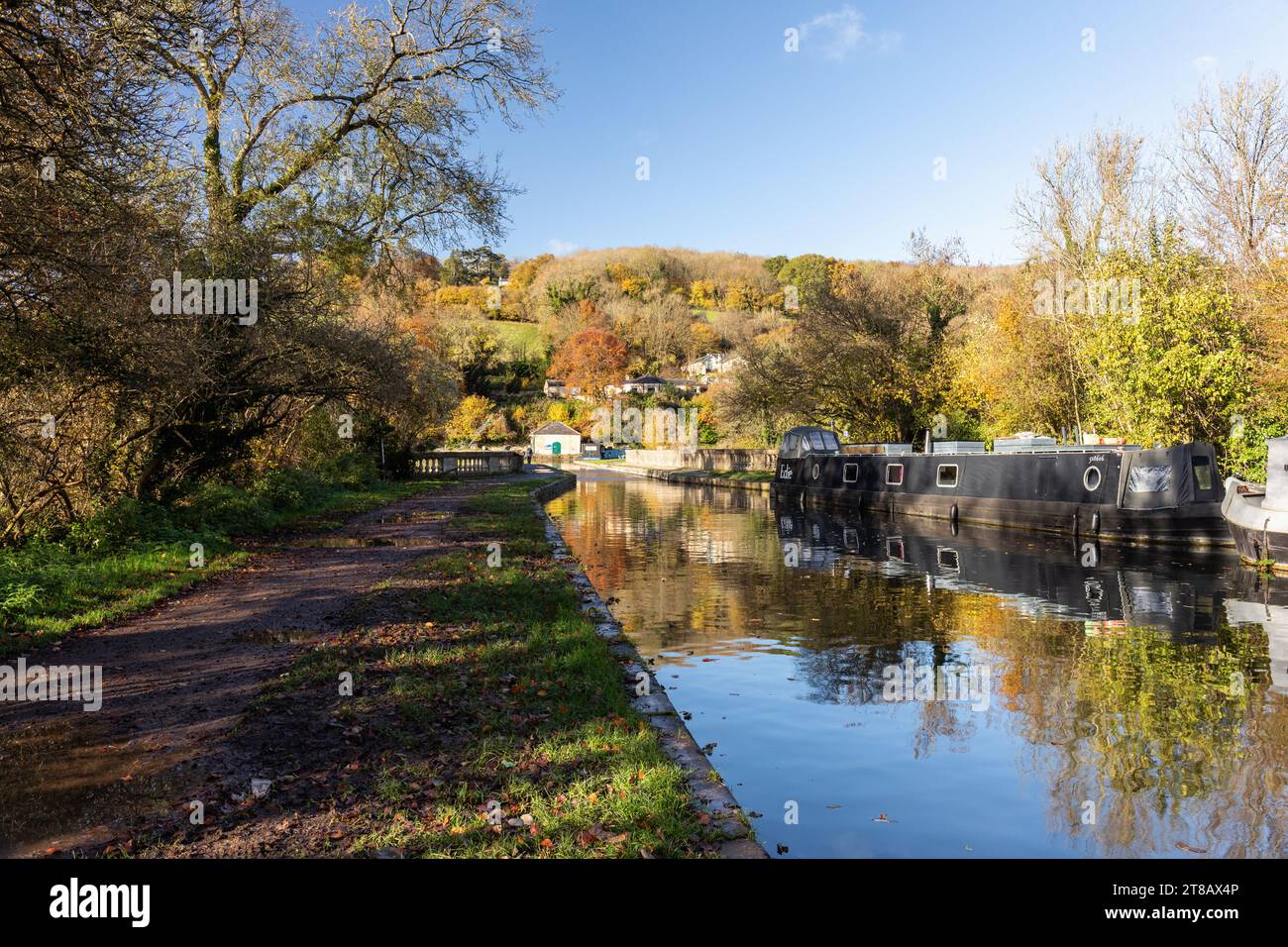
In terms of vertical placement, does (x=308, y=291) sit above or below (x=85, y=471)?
above

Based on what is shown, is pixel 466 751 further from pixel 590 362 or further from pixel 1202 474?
pixel 590 362

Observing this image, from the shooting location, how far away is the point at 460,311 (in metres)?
93.1

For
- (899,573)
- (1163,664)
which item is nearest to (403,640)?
(1163,664)

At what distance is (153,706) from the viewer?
229 inches

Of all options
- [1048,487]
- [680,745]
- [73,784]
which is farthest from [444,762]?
[1048,487]

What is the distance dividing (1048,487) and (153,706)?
19.3m

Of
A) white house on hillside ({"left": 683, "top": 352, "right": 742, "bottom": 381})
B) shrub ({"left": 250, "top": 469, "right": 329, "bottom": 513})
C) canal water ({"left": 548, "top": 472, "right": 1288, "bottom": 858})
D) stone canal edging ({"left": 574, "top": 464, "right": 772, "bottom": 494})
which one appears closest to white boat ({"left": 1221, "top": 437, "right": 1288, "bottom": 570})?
canal water ({"left": 548, "top": 472, "right": 1288, "bottom": 858})

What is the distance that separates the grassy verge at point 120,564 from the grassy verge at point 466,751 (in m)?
2.62

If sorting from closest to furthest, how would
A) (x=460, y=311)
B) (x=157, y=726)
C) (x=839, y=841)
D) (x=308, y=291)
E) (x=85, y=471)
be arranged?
1. (x=839, y=841)
2. (x=157, y=726)
3. (x=85, y=471)
4. (x=308, y=291)
5. (x=460, y=311)

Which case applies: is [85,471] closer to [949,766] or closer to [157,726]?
[157,726]

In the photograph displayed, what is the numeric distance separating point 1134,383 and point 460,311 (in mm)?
80458

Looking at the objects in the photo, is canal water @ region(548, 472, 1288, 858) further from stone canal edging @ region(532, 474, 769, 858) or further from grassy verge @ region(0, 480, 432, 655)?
grassy verge @ region(0, 480, 432, 655)

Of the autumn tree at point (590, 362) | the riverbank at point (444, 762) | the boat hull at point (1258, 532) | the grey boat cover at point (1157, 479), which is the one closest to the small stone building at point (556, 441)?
the autumn tree at point (590, 362)

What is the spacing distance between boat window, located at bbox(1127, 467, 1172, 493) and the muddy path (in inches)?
593
